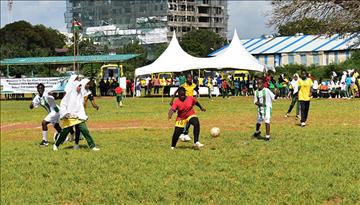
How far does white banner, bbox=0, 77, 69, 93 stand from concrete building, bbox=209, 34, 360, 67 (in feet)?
118

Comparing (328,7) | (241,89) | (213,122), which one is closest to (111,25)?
(241,89)

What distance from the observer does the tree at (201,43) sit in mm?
96975

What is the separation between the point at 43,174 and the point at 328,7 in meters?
21.8

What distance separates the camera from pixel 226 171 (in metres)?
11.4

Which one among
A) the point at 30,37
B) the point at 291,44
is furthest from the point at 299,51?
the point at 30,37

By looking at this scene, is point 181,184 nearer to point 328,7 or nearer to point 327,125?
point 327,125

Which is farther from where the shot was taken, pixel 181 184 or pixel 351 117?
pixel 351 117

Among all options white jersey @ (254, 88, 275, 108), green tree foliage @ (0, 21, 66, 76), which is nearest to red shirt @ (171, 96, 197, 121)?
white jersey @ (254, 88, 275, 108)

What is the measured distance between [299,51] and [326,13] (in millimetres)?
47764

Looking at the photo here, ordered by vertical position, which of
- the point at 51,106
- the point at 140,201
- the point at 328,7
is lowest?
the point at 140,201

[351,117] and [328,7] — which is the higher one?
[328,7]

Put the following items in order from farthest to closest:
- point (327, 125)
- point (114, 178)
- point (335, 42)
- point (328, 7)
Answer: point (335, 42)
point (328, 7)
point (327, 125)
point (114, 178)

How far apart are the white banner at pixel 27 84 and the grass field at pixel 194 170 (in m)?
26.8

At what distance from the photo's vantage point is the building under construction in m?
122
